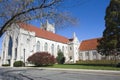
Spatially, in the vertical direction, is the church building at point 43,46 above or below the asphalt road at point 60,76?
above

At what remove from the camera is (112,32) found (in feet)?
118

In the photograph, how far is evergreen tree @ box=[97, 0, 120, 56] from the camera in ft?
115

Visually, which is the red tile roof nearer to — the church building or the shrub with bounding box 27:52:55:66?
the church building

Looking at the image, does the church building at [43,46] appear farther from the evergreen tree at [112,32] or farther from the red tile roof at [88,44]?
the evergreen tree at [112,32]

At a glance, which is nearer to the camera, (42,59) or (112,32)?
(112,32)

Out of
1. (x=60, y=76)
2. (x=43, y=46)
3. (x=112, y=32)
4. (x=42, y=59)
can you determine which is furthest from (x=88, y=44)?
(x=60, y=76)

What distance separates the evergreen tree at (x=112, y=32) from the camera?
34.9 m

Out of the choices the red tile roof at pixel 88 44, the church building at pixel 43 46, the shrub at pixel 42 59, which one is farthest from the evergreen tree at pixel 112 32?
the red tile roof at pixel 88 44

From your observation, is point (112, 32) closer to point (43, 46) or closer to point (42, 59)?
point (42, 59)

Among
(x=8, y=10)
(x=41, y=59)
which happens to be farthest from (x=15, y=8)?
(x=41, y=59)

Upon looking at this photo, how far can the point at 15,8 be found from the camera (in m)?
8.16

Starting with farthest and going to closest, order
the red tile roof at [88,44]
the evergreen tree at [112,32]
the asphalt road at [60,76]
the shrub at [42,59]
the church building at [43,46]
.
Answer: the red tile roof at [88,44] < the church building at [43,46] < the shrub at [42,59] < the evergreen tree at [112,32] < the asphalt road at [60,76]

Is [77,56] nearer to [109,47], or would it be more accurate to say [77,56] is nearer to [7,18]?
[109,47]

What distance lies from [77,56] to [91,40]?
9501 millimetres
